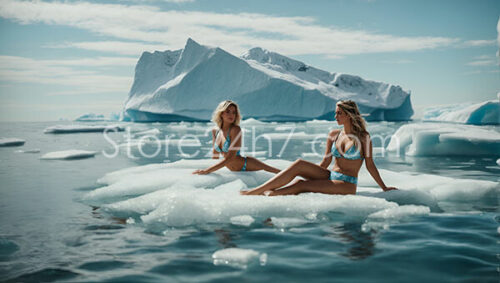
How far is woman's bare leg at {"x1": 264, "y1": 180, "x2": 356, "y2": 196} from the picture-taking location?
12.7 feet

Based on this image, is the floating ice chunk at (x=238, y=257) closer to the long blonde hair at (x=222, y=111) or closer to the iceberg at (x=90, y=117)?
the long blonde hair at (x=222, y=111)

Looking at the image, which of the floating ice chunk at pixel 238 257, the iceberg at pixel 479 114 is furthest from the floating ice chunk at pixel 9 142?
the iceberg at pixel 479 114

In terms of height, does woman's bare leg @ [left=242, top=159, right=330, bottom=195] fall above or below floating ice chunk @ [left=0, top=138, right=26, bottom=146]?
above

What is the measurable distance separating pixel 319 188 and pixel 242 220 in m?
0.91

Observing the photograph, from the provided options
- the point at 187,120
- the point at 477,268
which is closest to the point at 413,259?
the point at 477,268

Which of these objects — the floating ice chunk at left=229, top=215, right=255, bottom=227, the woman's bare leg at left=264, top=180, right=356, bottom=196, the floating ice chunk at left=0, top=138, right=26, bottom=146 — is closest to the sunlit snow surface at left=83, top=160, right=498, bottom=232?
the floating ice chunk at left=229, top=215, right=255, bottom=227

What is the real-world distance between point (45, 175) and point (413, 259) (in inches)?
249

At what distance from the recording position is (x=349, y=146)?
12.3 ft

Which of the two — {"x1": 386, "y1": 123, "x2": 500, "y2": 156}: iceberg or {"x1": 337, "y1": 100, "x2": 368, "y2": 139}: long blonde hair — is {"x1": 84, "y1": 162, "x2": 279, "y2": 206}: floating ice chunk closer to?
{"x1": 337, "y1": 100, "x2": 368, "y2": 139}: long blonde hair

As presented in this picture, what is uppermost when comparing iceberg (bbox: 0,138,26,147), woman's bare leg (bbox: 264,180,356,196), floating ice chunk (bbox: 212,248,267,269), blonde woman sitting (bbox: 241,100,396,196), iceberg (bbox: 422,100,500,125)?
iceberg (bbox: 422,100,500,125)

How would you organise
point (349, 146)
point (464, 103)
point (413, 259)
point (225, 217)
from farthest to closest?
1. point (464, 103)
2. point (349, 146)
3. point (225, 217)
4. point (413, 259)

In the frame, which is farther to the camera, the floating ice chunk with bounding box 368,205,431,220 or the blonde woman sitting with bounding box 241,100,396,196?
the blonde woman sitting with bounding box 241,100,396,196

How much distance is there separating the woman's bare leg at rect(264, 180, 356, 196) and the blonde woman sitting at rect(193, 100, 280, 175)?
3.69 feet

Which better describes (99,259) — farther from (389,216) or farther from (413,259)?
(389,216)
